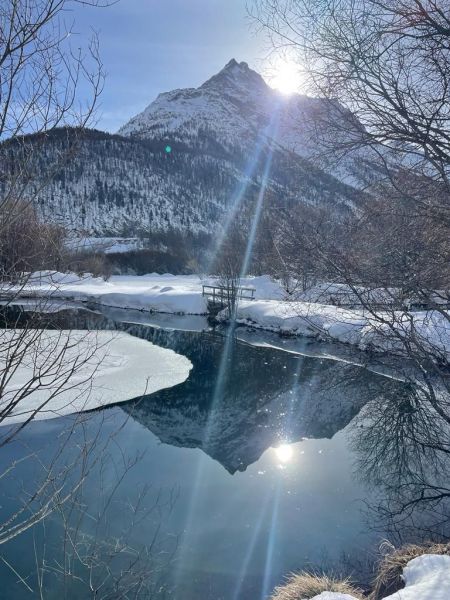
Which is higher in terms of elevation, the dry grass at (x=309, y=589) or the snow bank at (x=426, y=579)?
the snow bank at (x=426, y=579)

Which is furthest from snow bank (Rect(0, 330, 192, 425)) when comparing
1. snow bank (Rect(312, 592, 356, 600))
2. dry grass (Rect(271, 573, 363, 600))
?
snow bank (Rect(312, 592, 356, 600))

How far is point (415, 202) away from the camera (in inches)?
132

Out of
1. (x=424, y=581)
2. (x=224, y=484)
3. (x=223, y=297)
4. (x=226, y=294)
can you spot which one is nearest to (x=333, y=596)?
(x=424, y=581)

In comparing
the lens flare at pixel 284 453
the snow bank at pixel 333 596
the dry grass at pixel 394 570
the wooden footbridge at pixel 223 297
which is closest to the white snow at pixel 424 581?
the snow bank at pixel 333 596

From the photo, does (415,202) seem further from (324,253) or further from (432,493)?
(432,493)

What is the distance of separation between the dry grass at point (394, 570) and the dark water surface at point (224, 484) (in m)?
0.99

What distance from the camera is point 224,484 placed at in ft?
23.6

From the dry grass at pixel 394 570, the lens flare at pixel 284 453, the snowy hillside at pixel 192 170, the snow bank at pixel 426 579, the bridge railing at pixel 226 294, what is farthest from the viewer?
the bridge railing at pixel 226 294

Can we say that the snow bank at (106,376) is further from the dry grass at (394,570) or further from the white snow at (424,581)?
the white snow at (424,581)

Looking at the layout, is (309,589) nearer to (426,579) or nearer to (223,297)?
(426,579)

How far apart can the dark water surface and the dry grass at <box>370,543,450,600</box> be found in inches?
39.2

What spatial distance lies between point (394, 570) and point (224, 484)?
327 centimetres

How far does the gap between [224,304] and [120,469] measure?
18333mm

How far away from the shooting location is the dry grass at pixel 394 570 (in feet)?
13.7
